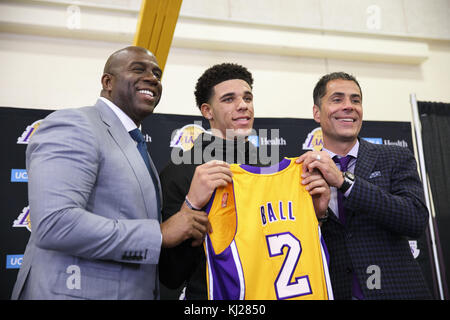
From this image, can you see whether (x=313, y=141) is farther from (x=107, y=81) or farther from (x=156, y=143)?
(x=107, y=81)

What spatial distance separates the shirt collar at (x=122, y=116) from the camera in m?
1.83

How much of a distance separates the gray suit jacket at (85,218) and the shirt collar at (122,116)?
0.58ft

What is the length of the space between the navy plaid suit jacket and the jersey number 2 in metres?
0.30

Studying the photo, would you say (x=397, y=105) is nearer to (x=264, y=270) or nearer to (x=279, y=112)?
(x=279, y=112)

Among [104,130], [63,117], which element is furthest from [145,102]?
[63,117]

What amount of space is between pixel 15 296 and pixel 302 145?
339 centimetres

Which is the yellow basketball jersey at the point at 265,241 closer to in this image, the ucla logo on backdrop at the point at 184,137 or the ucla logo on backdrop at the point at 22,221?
the ucla logo on backdrop at the point at 184,137

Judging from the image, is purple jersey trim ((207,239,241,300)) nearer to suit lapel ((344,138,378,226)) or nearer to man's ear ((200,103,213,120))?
suit lapel ((344,138,378,226))

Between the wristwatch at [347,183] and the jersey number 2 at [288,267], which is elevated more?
the wristwatch at [347,183]

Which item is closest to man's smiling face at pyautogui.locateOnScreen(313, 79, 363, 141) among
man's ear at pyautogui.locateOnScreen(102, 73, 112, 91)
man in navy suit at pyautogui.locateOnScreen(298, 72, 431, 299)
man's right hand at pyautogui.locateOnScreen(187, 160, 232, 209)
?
man in navy suit at pyautogui.locateOnScreen(298, 72, 431, 299)

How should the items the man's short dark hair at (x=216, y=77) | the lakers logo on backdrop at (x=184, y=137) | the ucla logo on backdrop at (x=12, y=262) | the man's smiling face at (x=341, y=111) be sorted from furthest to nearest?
the lakers logo on backdrop at (x=184, y=137) → the ucla logo on backdrop at (x=12, y=262) → the man's short dark hair at (x=216, y=77) → the man's smiling face at (x=341, y=111)

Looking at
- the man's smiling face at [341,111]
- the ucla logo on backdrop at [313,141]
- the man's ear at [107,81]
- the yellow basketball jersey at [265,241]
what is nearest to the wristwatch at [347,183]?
the yellow basketball jersey at [265,241]

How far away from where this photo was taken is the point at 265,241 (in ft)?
5.60

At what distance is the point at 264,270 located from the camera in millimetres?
1651
